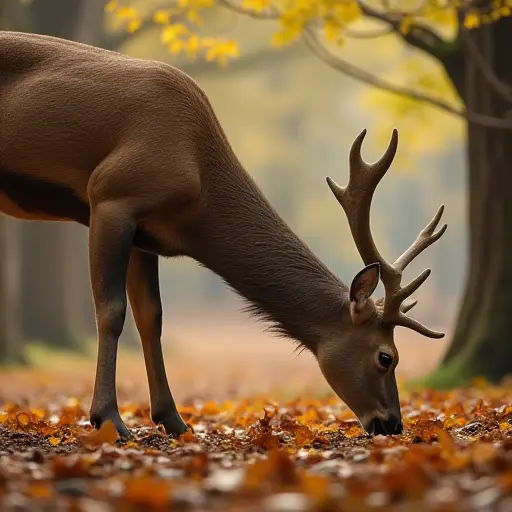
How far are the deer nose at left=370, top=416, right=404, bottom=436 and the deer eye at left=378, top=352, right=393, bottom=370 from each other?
0.32 m

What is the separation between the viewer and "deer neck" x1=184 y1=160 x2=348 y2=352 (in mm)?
6051

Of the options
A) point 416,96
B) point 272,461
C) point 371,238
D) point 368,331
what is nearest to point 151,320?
point 368,331

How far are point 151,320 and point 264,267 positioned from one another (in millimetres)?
866

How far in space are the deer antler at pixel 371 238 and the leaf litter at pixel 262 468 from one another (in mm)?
692

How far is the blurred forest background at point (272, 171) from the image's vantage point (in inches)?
709

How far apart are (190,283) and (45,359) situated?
39673 mm

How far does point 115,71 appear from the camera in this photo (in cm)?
604

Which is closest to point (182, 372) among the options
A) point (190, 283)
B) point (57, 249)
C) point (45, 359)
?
point (45, 359)

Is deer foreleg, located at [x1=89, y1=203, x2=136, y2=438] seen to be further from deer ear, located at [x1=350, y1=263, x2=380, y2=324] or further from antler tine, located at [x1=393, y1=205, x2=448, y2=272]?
antler tine, located at [x1=393, y1=205, x2=448, y2=272]

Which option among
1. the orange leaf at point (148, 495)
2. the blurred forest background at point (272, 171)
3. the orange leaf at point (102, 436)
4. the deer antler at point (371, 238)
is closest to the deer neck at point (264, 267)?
the deer antler at point (371, 238)

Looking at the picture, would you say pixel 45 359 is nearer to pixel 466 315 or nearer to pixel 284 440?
pixel 466 315

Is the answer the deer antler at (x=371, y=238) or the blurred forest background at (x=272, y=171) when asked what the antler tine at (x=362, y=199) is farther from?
the blurred forest background at (x=272, y=171)

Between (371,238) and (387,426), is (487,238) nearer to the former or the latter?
(371,238)

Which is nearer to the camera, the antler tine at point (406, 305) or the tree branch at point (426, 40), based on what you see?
the antler tine at point (406, 305)
